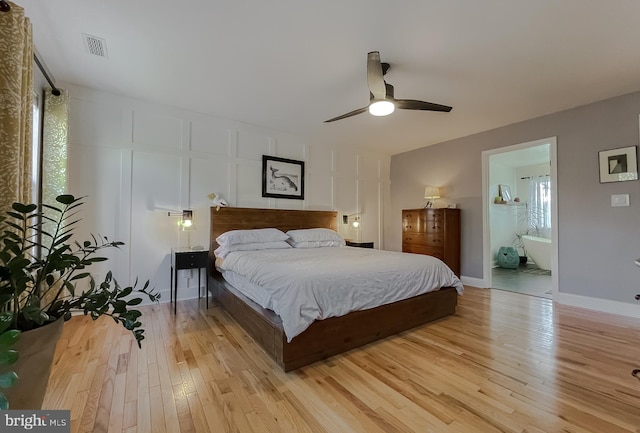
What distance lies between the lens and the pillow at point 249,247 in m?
3.54

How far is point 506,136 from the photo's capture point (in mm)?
4270

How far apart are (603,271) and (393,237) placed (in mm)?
3239

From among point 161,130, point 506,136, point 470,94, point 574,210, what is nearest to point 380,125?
point 470,94

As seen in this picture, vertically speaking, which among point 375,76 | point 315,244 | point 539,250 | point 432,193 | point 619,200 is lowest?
point 539,250

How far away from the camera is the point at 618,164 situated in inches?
129

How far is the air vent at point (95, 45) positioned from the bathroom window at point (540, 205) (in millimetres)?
8341

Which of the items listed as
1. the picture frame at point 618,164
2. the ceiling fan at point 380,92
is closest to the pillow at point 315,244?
the ceiling fan at point 380,92

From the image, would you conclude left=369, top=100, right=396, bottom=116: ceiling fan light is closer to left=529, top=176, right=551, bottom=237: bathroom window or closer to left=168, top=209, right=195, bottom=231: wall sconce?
left=168, top=209, right=195, bottom=231: wall sconce

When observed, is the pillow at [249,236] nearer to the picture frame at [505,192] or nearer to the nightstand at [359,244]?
the nightstand at [359,244]

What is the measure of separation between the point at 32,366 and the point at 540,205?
8.55 metres

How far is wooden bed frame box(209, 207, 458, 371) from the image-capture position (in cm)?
202

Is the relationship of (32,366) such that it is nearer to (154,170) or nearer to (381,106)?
(381,106)

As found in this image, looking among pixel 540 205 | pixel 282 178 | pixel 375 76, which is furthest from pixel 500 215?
pixel 375 76

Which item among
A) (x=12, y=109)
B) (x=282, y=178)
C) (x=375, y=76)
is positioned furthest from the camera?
(x=282, y=178)
